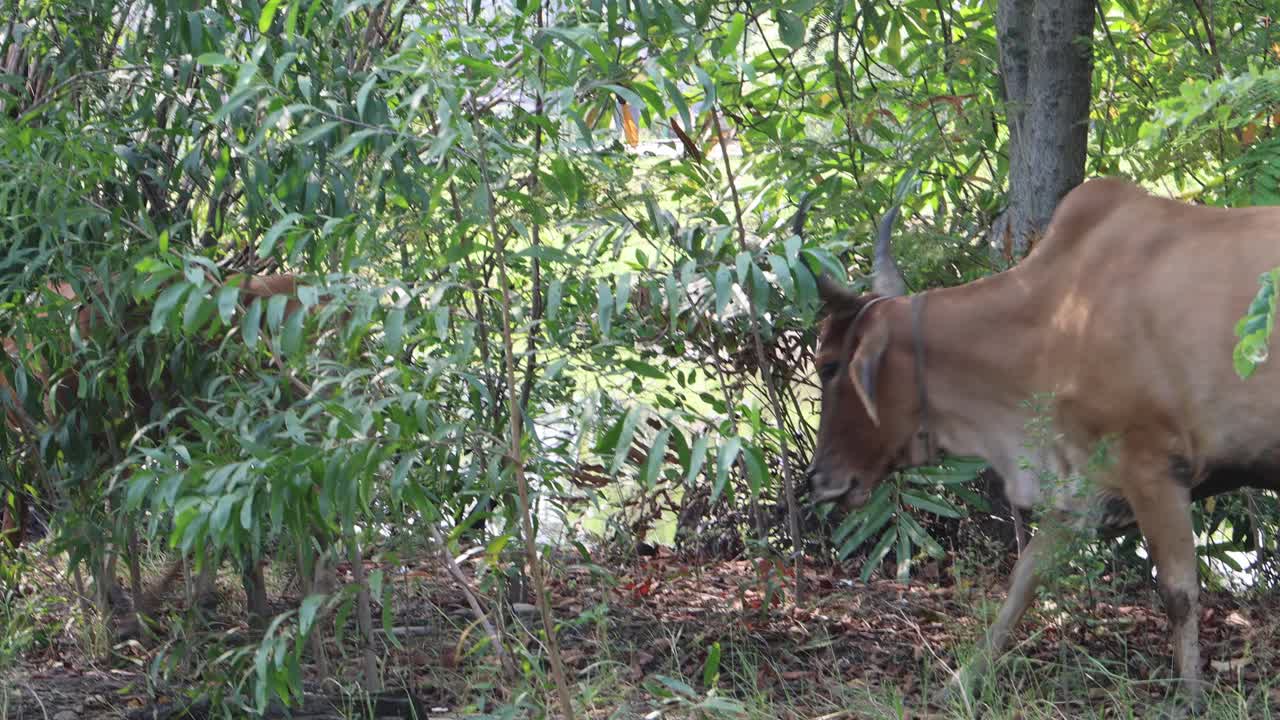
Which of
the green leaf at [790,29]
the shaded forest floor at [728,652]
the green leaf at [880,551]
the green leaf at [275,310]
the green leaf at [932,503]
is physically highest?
the green leaf at [790,29]

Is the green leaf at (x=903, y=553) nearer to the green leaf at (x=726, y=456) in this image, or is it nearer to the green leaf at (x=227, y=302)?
the green leaf at (x=726, y=456)

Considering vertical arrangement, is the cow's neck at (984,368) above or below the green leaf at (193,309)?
above

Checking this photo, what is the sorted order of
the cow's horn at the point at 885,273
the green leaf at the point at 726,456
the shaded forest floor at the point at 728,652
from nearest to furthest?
the green leaf at the point at 726,456
the shaded forest floor at the point at 728,652
the cow's horn at the point at 885,273

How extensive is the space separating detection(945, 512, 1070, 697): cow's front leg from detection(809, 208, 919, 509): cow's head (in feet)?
1.59

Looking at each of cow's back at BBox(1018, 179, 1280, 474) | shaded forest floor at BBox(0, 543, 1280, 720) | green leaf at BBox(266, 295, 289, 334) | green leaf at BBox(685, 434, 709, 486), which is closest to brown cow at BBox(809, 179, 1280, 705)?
cow's back at BBox(1018, 179, 1280, 474)

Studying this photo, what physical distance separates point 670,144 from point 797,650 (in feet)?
5.57

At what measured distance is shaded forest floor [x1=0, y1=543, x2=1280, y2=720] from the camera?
3.88 meters

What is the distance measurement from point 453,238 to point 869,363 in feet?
5.49

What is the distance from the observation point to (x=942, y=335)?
436cm

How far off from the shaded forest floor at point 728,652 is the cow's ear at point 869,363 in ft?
2.24

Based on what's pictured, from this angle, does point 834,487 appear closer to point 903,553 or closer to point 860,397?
point 860,397

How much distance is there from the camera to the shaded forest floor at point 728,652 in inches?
153

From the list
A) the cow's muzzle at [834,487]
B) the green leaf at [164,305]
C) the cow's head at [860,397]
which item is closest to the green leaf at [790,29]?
the cow's head at [860,397]

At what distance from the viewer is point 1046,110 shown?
15.9ft
